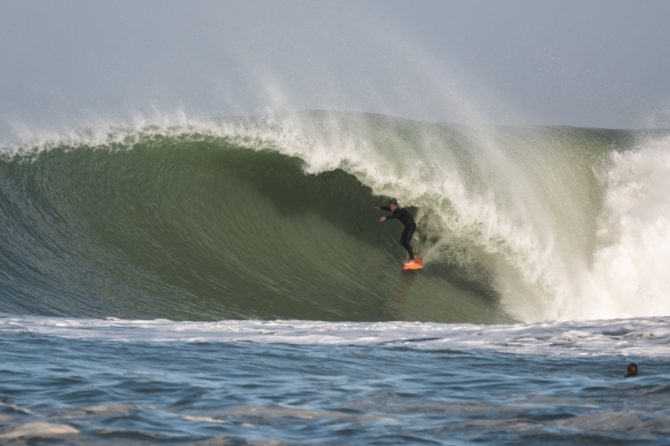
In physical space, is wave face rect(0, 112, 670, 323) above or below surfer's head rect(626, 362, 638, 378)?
above

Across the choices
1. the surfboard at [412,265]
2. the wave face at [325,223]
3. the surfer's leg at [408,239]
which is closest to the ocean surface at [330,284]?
the wave face at [325,223]

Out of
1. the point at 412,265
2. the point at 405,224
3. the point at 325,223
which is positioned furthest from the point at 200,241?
the point at 412,265

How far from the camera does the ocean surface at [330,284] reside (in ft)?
16.2

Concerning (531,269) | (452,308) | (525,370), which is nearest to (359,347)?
(525,370)

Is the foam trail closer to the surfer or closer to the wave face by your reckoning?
the wave face

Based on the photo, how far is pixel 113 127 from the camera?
1555 centimetres

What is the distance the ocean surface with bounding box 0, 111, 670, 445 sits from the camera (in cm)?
493

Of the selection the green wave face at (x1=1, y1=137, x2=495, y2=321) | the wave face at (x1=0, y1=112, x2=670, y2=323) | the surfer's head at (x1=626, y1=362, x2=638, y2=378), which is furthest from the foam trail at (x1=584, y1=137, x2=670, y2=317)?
the surfer's head at (x1=626, y1=362, x2=638, y2=378)

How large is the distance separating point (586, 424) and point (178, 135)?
38.8 feet

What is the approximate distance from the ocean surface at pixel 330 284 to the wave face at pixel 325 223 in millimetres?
38

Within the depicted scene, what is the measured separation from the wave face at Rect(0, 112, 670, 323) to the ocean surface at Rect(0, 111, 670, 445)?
38 mm

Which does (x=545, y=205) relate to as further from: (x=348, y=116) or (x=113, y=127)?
(x=113, y=127)

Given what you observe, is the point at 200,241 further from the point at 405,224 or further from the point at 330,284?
the point at 405,224

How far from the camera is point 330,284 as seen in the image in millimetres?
12703
